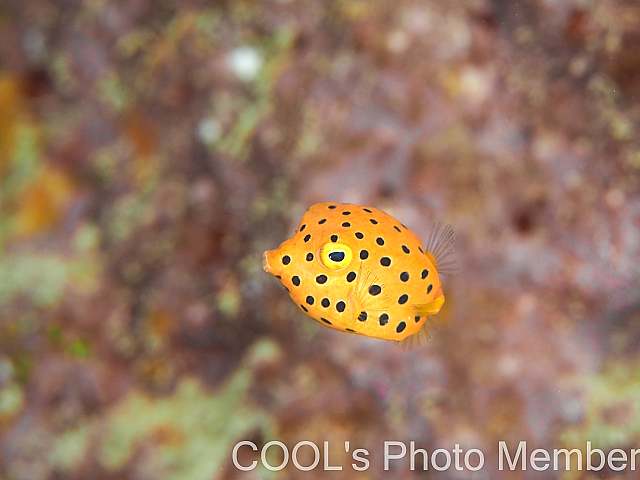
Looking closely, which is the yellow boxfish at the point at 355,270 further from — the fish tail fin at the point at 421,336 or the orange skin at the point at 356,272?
the fish tail fin at the point at 421,336

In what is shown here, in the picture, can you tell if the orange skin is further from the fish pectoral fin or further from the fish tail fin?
the fish tail fin

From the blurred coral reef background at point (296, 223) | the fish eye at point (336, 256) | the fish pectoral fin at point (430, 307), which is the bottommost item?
the fish pectoral fin at point (430, 307)

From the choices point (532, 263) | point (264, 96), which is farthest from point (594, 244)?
point (264, 96)

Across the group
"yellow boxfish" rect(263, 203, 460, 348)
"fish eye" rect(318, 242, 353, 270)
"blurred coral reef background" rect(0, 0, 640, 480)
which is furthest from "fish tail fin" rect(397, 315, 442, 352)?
"blurred coral reef background" rect(0, 0, 640, 480)

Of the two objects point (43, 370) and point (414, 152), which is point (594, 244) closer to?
point (414, 152)

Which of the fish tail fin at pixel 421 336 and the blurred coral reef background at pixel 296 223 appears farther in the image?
the blurred coral reef background at pixel 296 223

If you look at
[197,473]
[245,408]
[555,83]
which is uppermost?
[555,83]

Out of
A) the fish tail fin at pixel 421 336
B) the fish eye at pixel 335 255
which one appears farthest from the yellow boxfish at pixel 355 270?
the fish tail fin at pixel 421 336
